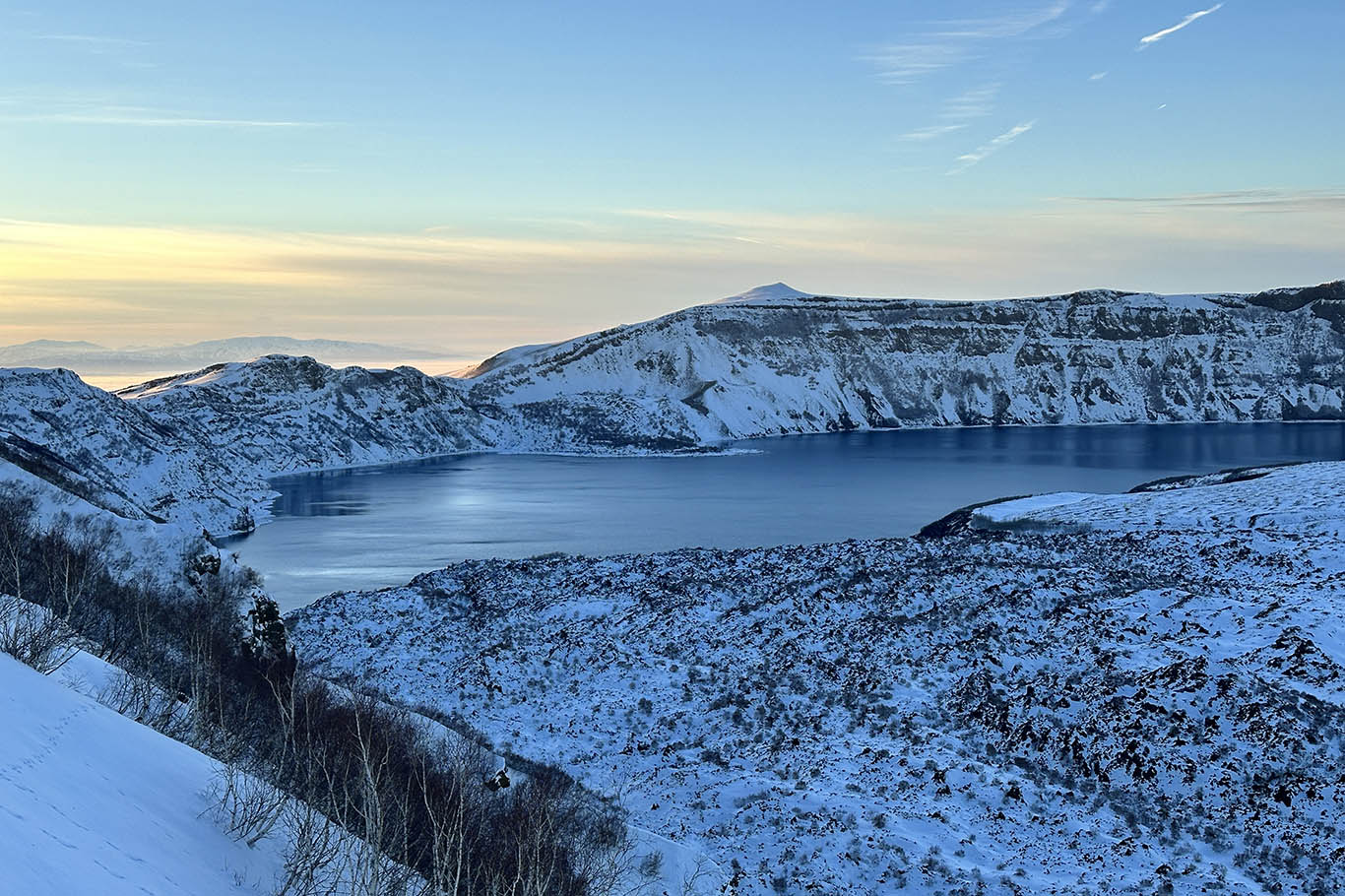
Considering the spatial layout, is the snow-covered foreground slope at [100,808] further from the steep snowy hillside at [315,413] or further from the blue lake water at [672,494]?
the steep snowy hillside at [315,413]

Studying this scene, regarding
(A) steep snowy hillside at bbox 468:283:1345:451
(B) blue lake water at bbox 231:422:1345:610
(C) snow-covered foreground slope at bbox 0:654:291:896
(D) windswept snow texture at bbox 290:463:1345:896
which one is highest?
(A) steep snowy hillside at bbox 468:283:1345:451

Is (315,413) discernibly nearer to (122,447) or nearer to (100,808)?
(122,447)

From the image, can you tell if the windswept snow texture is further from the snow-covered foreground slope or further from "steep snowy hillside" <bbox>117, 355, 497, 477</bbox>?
"steep snowy hillside" <bbox>117, 355, 497, 477</bbox>

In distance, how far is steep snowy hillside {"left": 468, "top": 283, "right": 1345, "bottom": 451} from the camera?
17288 cm

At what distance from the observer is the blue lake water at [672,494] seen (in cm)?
5803

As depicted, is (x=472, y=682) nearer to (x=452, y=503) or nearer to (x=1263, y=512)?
(x=1263, y=512)

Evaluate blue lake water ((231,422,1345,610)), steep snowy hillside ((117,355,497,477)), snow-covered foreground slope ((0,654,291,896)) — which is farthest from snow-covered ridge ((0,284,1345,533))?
snow-covered foreground slope ((0,654,291,896))

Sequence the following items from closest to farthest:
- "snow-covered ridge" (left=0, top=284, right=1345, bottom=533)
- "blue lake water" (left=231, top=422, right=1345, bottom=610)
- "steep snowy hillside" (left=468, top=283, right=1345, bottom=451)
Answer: "blue lake water" (left=231, top=422, right=1345, bottom=610)
"snow-covered ridge" (left=0, top=284, right=1345, bottom=533)
"steep snowy hillside" (left=468, top=283, right=1345, bottom=451)

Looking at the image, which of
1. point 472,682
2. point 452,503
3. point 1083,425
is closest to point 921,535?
point 472,682

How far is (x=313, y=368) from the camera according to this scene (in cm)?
13038

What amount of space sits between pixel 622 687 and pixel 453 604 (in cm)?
1093

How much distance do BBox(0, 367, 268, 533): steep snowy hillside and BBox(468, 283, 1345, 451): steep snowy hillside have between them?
81.9 m

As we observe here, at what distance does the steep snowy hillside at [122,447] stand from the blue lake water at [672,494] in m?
4.44

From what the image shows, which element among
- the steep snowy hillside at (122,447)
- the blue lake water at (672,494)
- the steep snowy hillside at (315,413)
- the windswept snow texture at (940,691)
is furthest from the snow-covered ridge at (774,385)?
the windswept snow texture at (940,691)
